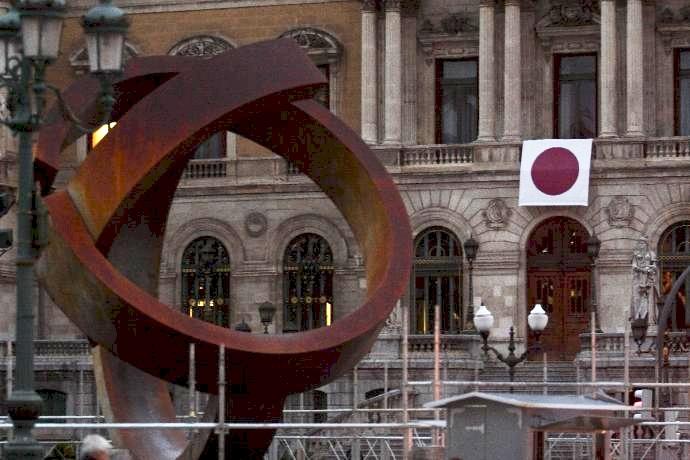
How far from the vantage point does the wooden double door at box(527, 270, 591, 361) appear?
62.9 meters

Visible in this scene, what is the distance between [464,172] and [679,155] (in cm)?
556

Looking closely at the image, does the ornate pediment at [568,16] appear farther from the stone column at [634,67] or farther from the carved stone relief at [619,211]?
the carved stone relief at [619,211]

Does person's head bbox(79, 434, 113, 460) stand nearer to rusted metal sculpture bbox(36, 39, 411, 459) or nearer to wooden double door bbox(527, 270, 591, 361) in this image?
rusted metal sculpture bbox(36, 39, 411, 459)

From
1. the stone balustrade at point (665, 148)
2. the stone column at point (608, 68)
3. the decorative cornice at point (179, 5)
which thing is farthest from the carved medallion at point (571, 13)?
the decorative cornice at point (179, 5)

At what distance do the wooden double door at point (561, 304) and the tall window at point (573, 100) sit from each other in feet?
12.5

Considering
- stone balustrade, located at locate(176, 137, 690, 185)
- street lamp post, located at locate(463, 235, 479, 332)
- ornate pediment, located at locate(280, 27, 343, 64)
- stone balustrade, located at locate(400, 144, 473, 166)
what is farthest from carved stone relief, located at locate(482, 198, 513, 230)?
ornate pediment, located at locate(280, 27, 343, 64)

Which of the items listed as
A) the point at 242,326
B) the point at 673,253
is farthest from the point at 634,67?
the point at 242,326

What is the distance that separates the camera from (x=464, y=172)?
63.8 meters

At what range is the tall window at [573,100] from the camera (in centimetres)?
6419

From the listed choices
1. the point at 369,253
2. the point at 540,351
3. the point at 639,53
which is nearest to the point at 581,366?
the point at 540,351

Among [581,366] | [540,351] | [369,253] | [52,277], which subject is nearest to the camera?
[52,277]

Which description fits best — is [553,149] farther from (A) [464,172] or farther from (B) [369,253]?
(B) [369,253]

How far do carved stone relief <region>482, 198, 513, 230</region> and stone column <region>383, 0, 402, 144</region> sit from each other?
3144 millimetres

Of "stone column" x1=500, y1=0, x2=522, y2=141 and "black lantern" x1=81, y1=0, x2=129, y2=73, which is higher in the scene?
"stone column" x1=500, y1=0, x2=522, y2=141
